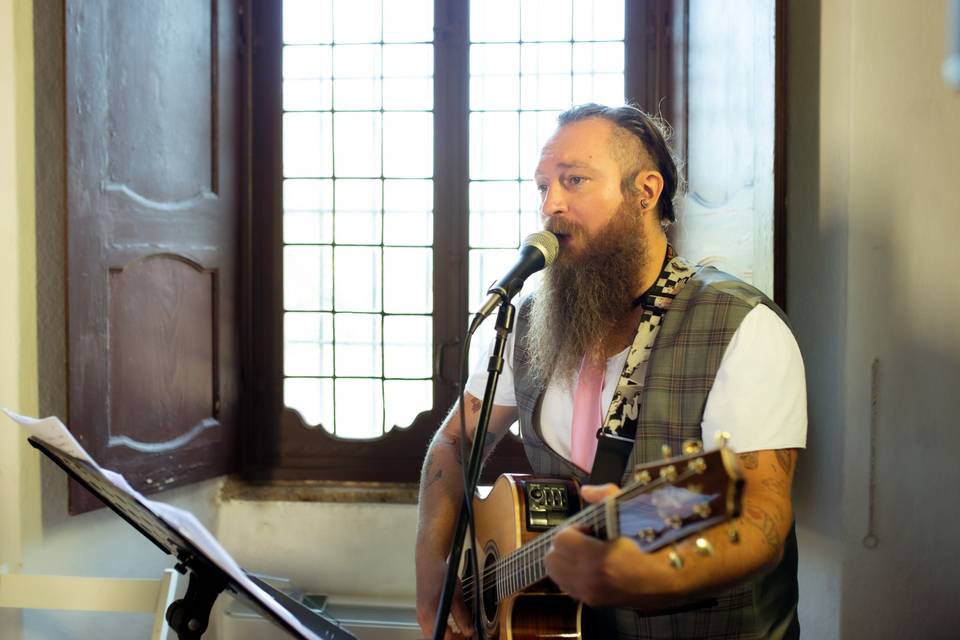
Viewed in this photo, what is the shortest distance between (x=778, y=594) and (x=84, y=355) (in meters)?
1.76

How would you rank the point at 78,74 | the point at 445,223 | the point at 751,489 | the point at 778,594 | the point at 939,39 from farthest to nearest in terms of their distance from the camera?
1. the point at 445,223
2. the point at 78,74
3. the point at 939,39
4. the point at 778,594
5. the point at 751,489

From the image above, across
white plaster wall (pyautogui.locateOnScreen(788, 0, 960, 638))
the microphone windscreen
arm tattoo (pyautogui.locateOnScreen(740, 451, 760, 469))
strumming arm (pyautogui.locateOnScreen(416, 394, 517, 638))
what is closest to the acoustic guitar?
strumming arm (pyautogui.locateOnScreen(416, 394, 517, 638))

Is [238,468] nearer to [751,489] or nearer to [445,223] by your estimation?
[445,223]

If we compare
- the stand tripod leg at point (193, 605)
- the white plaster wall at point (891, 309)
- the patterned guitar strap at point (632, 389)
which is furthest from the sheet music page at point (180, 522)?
the white plaster wall at point (891, 309)

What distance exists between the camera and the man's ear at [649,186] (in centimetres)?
215

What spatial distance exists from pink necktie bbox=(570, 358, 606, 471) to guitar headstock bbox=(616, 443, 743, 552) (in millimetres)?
700

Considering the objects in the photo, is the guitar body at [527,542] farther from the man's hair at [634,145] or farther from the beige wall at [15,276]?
the beige wall at [15,276]

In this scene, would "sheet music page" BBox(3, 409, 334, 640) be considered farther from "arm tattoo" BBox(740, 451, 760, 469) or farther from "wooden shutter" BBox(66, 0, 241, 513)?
"wooden shutter" BBox(66, 0, 241, 513)

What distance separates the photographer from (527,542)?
1771mm

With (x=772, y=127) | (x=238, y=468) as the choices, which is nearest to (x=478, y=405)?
(x=772, y=127)

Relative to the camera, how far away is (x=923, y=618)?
2125 millimetres

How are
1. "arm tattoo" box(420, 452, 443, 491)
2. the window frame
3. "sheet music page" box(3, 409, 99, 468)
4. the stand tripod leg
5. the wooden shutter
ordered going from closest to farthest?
"sheet music page" box(3, 409, 99, 468), the stand tripod leg, "arm tattoo" box(420, 452, 443, 491), the wooden shutter, the window frame

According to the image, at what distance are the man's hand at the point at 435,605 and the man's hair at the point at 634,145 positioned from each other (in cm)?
92

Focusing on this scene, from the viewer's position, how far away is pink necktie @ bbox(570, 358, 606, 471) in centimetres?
208
